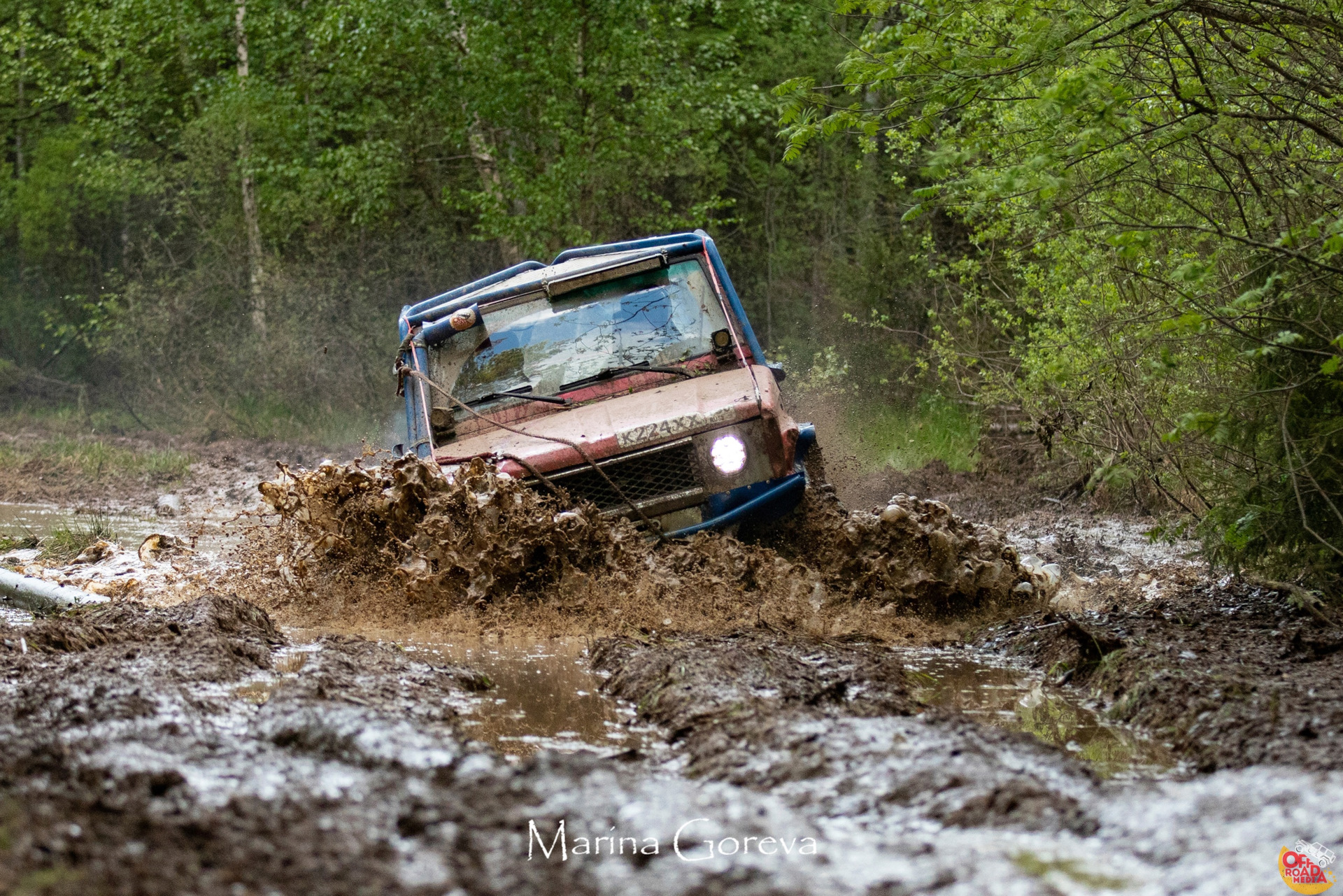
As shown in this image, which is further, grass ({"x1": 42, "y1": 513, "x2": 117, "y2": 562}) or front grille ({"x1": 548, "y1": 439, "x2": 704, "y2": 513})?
grass ({"x1": 42, "y1": 513, "x2": 117, "y2": 562})

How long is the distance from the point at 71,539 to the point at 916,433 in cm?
1144

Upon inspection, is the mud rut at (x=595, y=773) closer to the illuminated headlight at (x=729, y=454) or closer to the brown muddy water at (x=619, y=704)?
the brown muddy water at (x=619, y=704)

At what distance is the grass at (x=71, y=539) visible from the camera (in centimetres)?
976

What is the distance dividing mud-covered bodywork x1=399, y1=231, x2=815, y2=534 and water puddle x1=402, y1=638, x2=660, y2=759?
1.14m

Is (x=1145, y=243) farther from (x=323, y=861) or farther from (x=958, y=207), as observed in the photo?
(x=323, y=861)

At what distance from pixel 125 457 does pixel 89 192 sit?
1505 centimetres

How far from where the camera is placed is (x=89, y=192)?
31.3 m

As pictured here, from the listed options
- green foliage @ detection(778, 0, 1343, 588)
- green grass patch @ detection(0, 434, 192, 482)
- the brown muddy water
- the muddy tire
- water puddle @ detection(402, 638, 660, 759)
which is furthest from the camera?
green grass patch @ detection(0, 434, 192, 482)

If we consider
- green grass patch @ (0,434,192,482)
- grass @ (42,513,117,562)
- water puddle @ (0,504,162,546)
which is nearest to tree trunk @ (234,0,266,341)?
green grass patch @ (0,434,192,482)

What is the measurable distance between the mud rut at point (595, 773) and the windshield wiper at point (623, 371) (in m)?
1.39

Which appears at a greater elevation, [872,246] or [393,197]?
[393,197]

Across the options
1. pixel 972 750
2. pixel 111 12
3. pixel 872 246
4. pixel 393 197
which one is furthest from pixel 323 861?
pixel 111 12

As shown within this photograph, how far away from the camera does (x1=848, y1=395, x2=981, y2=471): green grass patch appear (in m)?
17.1

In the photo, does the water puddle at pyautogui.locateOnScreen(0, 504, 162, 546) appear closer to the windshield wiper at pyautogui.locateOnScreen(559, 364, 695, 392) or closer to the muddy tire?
the windshield wiper at pyautogui.locateOnScreen(559, 364, 695, 392)
